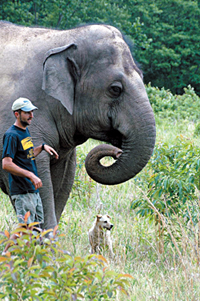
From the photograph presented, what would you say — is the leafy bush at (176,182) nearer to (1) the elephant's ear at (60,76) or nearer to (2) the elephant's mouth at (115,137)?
(2) the elephant's mouth at (115,137)

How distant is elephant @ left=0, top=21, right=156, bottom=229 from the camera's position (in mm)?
4785

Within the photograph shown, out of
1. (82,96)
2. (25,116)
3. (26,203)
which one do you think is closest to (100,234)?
(26,203)

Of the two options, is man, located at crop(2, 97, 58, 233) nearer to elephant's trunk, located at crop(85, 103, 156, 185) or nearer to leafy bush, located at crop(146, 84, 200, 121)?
elephant's trunk, located at crop(85, 103, 156, 185)

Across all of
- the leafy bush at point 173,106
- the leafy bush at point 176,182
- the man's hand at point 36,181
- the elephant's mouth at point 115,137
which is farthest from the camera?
the leafy bush at point 173,106

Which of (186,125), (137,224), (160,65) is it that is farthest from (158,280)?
(160,65)

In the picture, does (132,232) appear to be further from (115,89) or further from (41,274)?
(41,274)

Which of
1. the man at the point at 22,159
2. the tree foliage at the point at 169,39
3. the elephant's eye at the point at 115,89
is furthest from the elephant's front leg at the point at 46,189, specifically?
the tree foliage at the point at 169,39

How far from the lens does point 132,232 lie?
250 inches

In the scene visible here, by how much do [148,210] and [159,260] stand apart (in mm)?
649

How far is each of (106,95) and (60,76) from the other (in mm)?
488

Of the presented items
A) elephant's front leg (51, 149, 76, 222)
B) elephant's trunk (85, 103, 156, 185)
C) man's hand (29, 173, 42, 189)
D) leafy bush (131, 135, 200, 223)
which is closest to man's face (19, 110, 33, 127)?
man's hand (29, 173, 42, 189)

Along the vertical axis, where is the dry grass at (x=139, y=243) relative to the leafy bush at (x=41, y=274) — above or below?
below

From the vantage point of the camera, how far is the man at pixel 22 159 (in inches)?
165

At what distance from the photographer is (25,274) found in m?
2.61
